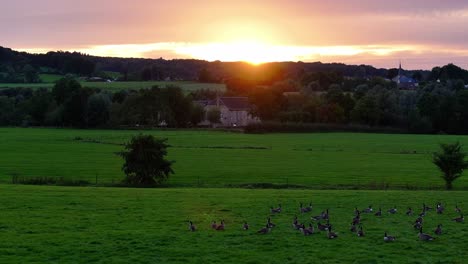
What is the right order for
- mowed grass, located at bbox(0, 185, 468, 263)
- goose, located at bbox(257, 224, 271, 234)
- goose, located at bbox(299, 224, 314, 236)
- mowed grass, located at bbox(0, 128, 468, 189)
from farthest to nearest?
1. mowed grass, located at bbox(0, 128, 468, 189)
2. goose, located at bbox(257, 224, 271, 234)
3. goose, located at bbox(299, 224, 314, 236)
4. mowed grass, located at bbox(0, 185, 468, 263)

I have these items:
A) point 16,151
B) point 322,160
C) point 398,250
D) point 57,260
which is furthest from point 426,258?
point 16,151

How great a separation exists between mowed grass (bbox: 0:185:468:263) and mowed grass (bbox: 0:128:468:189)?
645 inches

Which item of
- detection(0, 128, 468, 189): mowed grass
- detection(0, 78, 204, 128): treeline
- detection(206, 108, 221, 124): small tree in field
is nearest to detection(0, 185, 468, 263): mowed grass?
detection(0, 128, 468, 189): mowed grass

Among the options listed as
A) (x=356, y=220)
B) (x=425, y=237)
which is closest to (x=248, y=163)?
(x=356, y=220)

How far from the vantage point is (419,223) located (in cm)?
2791

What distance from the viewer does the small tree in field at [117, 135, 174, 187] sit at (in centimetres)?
5300

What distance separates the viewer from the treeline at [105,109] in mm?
159250

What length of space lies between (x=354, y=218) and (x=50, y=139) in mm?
93549

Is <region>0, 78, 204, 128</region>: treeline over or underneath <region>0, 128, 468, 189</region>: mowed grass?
over

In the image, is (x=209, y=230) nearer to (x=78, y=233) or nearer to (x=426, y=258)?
(x=78, y=233)

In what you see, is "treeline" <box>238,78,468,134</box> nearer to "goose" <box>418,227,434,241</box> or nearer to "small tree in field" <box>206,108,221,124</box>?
"small tree in field" <box>206,108,221,124</box>

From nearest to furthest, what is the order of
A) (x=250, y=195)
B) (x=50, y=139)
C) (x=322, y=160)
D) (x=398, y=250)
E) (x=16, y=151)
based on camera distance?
1. (x=398, y=250)
2. (x=250, y=195)
3. (x=322, y=160)
4. (x=16, y=151)
5. (x=50, y=139)

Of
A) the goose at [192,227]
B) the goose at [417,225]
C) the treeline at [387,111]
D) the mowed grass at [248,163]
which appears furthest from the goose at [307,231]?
the treeline at [387,111]

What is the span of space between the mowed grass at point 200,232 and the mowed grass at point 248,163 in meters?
16.4
